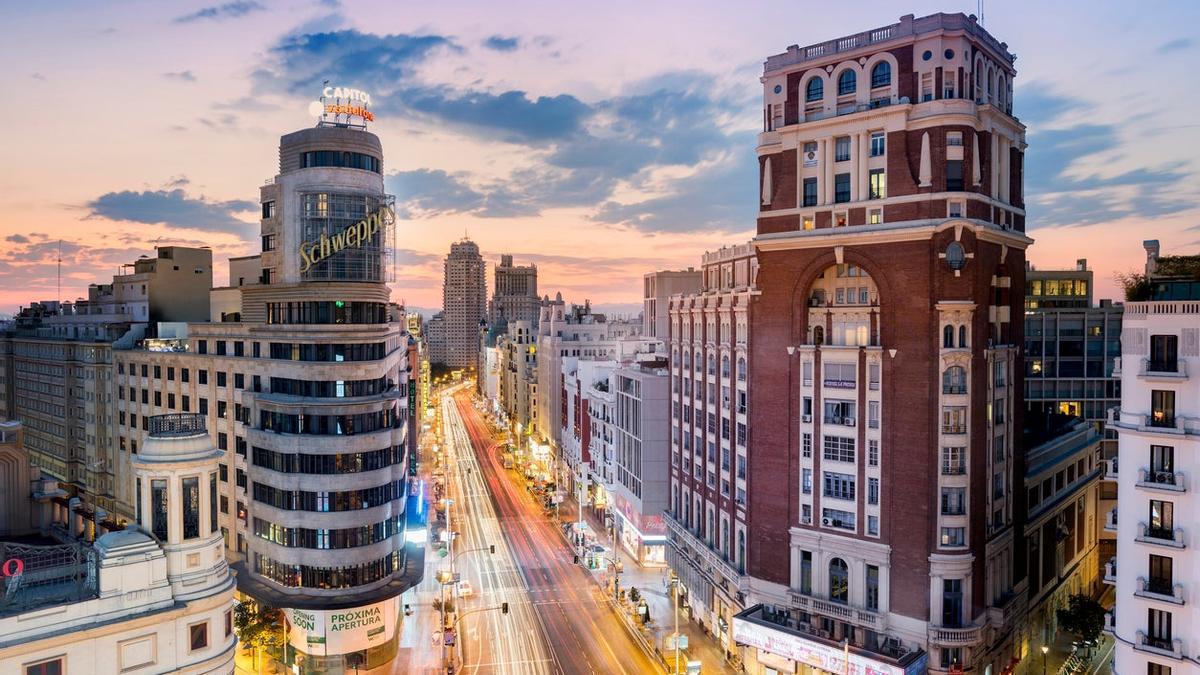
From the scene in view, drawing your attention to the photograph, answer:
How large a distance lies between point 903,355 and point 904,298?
4514 millimetres

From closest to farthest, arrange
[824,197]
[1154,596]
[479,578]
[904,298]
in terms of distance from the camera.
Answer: [1154,596]
[904,298]
[824,197]
[479,578]

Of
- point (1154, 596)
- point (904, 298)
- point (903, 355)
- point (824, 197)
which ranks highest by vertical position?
point (824, 197)

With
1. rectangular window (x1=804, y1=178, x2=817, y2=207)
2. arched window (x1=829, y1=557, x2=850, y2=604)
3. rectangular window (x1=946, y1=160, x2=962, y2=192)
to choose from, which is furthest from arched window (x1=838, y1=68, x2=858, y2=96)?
arched window (x1=829, y1=557, x2=850, y2=604)

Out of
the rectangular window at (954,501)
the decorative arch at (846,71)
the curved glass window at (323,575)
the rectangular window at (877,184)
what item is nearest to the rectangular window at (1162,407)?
the rectangular window at (954,501)

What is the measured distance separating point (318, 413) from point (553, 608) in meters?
37.4

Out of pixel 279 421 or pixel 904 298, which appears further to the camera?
pixel 279 421

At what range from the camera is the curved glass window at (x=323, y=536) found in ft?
238

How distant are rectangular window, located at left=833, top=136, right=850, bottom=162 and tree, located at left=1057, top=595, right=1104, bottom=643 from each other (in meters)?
47.3

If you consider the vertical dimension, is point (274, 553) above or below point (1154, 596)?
below

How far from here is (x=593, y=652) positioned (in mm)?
78625

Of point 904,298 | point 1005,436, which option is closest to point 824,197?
point 904,298

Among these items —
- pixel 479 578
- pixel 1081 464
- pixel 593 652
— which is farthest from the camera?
pixel 479 578

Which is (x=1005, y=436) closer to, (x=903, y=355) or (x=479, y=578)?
(x=903, y=355)

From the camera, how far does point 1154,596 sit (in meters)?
47.2
